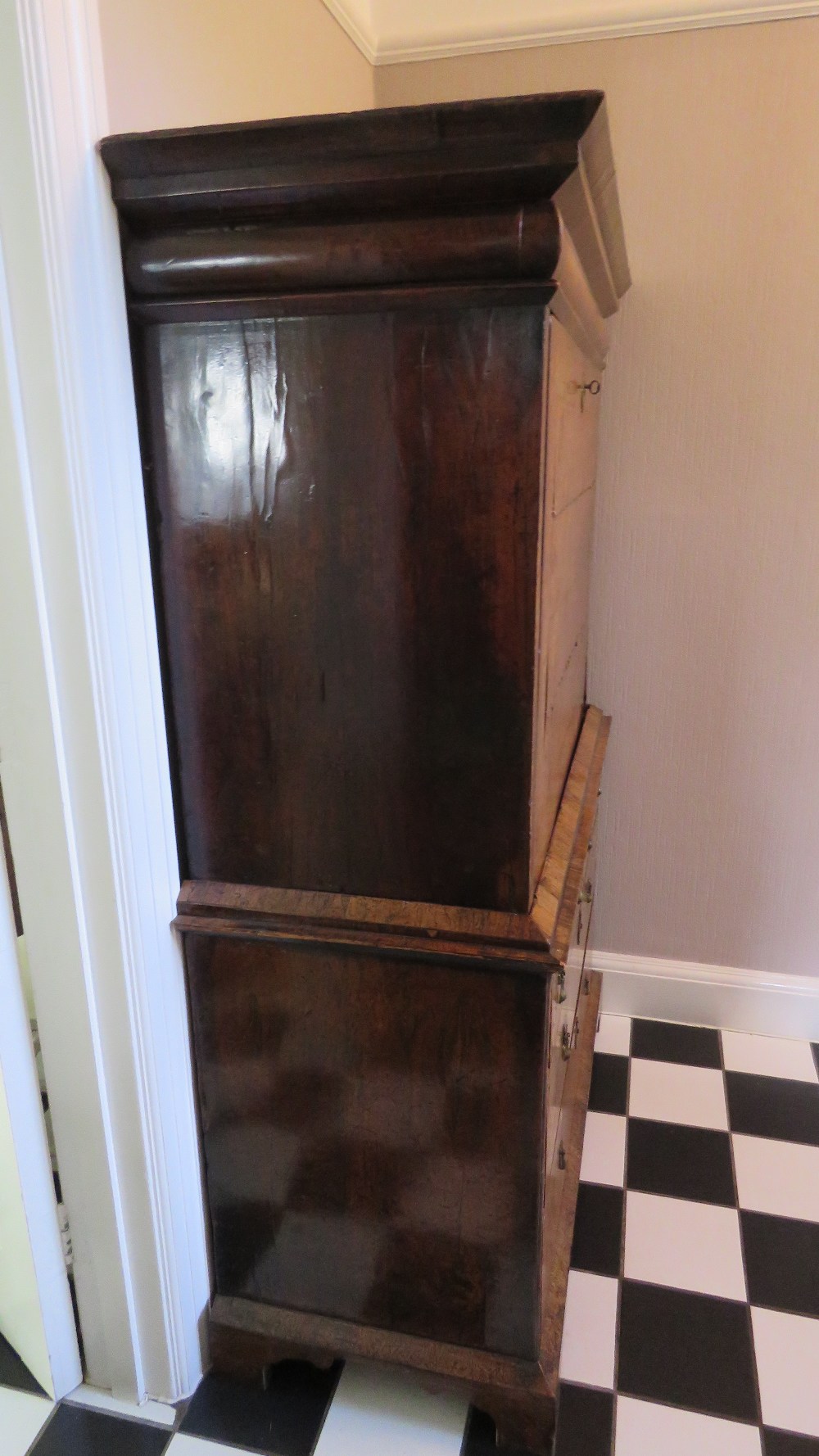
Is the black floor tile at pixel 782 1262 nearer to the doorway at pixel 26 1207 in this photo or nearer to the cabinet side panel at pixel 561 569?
the cabinet side panel at pixel 561 569

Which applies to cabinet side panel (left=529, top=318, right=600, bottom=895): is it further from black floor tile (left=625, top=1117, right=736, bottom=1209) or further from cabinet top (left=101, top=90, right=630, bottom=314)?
black floor tile (left=625, top=1117, right=736, bottom=1209)

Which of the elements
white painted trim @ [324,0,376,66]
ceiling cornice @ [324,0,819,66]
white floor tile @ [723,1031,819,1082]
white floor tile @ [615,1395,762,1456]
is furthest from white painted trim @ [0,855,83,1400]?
ceiling cornice @ [324,0,819,66]

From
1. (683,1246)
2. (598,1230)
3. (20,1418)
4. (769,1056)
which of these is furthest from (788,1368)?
(20,1418)

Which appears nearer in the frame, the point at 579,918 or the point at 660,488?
the point at 579,918

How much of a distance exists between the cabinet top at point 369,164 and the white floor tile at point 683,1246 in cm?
162

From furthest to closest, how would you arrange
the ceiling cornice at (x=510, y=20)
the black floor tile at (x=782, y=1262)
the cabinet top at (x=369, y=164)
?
the ceiling cornice at (x=510, y=20)
the black floor tile at (x=782, y=1262)
the cabinet top at (x=369, y=164)

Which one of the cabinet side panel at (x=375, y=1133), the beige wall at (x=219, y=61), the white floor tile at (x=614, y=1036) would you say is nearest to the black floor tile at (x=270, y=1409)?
the cabinet side panel at (x=375, y=1133)

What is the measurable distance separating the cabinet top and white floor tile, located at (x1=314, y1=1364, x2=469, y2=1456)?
4.99 ft

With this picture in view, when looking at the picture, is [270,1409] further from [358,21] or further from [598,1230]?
[358,21]

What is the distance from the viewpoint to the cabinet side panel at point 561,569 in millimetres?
1136

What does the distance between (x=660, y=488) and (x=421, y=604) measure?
1049 mm

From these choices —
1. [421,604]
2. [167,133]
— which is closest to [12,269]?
[167,133]

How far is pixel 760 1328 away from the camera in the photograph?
1554 millimetres

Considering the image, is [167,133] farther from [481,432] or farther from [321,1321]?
[321,1321]
